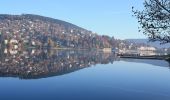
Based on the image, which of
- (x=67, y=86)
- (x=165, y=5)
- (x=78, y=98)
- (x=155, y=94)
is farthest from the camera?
(x=67, y=86)

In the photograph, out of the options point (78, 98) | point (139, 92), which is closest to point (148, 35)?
point (78, 98)

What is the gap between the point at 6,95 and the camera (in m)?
45.1

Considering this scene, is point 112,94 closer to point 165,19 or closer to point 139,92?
point 139,92

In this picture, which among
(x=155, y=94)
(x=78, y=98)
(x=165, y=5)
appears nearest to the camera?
(x=165, y=5)

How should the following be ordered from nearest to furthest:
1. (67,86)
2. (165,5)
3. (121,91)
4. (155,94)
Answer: (165,5) → (155,94) → (121,91) → (67,86)

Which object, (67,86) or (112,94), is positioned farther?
(67,86)

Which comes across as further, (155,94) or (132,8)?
(155,94)

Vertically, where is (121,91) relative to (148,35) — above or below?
below

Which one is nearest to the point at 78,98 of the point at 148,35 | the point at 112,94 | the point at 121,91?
the point at 112,94

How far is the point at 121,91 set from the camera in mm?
49250

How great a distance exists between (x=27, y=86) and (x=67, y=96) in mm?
12593

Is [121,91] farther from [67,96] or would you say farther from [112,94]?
[67,96]

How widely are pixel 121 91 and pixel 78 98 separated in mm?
8075

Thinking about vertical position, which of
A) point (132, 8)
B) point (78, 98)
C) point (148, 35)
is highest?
point (132, 8)
